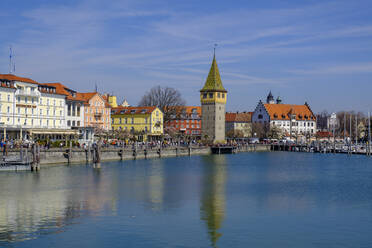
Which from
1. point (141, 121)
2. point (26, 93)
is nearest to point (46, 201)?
point (26, 93)

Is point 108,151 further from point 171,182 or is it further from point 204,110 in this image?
point 204,110

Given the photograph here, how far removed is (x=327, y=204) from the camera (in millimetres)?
35906

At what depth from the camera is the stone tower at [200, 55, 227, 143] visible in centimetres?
11900

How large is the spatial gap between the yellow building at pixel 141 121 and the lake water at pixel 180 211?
58.9m

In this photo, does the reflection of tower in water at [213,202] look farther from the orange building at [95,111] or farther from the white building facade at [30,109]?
the orange building at [95,111]

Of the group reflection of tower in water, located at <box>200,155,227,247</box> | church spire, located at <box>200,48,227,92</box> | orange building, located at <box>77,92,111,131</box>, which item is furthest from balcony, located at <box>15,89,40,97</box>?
church spire, located at <box>200,48,227,92</box>

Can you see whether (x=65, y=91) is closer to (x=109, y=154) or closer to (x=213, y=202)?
(x=109, y=154)

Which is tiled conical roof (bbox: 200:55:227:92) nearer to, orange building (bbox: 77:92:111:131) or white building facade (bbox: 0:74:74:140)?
orange building (bbox: 77:92:111:131)

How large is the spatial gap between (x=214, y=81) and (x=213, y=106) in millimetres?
5822

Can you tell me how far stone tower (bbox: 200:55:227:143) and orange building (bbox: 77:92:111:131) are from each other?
82.7 feet

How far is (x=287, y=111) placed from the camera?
16738 centimetres

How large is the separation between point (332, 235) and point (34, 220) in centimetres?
1629

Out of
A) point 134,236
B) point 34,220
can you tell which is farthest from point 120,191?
point 134,236

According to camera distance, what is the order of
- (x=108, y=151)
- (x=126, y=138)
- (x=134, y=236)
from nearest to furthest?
(x=134, y=236)
(x=108, y=151)
(x=126, y=138)
